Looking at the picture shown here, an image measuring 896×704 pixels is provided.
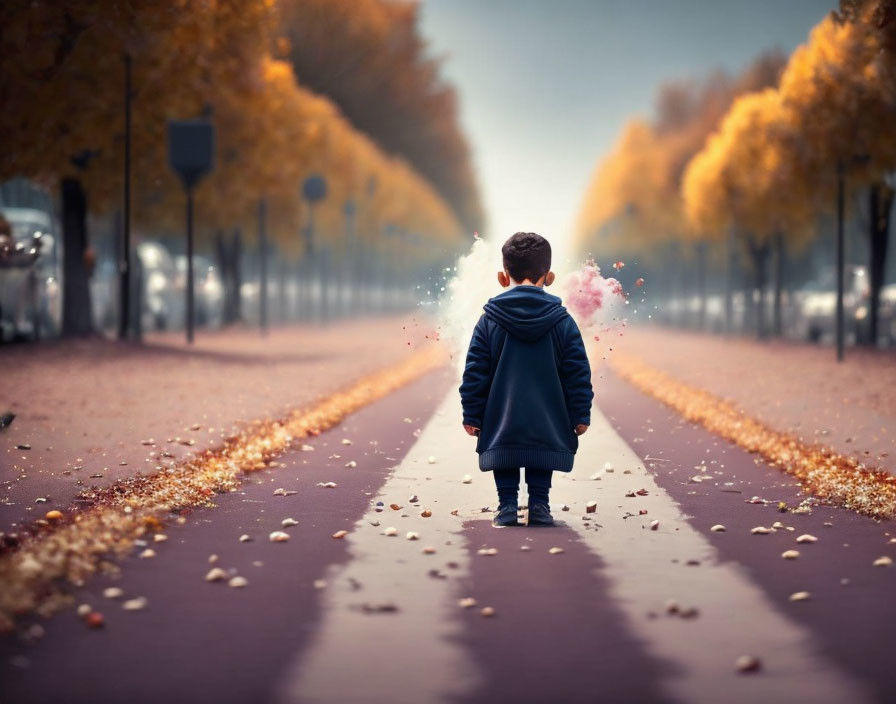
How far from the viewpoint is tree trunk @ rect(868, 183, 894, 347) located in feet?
117

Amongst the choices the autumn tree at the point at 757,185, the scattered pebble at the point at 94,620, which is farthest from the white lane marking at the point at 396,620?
the autumn tree at the point at 757,185

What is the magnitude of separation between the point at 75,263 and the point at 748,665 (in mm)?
25788

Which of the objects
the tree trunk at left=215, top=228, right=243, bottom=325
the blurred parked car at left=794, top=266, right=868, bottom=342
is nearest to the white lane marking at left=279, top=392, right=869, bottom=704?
the blurred parked car at left=794, top=266, right=868, bottom=342

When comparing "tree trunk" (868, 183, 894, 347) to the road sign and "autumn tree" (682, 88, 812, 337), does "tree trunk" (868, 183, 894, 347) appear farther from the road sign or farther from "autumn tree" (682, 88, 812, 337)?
the road sign

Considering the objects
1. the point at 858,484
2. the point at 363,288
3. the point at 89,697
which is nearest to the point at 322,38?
the point at 363,288

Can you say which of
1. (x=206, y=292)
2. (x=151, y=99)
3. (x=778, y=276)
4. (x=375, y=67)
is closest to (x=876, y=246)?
(x=778, y=276)

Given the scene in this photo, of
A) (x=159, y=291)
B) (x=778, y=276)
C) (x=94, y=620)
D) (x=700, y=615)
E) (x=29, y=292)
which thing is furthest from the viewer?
(x=159, y=291)

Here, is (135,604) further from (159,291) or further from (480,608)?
(159,291)

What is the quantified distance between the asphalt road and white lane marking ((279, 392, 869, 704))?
0.6 inches

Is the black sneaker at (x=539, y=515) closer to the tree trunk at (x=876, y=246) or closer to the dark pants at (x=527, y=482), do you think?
the dark pants at (x=527, y=482)

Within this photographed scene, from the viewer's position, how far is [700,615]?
6.40m

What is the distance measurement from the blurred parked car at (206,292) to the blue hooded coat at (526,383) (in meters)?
40.1

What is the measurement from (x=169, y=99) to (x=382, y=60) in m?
53.7

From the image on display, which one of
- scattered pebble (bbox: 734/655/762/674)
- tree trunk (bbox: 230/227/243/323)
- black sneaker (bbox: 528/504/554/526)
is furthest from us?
tree trunk (bbox: 230/227/243/323)
